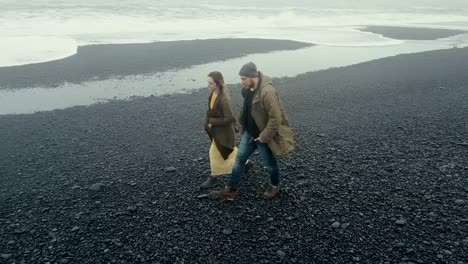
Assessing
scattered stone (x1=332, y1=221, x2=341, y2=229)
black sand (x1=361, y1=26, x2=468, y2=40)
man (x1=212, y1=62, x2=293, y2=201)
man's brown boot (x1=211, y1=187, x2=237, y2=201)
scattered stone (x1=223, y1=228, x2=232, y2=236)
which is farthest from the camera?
black sand (x1=361, y1=26, x2=468, y2=40)

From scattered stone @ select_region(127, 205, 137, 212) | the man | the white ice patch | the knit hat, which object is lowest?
scattered stone @ select_region(127, 205, 137, 212)

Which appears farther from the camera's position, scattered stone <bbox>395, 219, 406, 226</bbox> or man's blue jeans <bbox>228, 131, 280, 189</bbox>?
man's blue jeans <bbox>228, 131, 280, 189</bbox>

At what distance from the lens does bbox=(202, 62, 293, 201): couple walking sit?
588cm

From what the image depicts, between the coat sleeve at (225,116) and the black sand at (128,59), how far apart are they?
12723mm

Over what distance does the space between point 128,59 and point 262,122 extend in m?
17.8

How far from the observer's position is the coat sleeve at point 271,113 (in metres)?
5.81

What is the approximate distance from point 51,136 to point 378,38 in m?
29.3

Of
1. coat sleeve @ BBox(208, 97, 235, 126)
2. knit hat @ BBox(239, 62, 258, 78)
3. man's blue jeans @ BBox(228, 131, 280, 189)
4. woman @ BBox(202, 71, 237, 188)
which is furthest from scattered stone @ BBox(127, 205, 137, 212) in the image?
knit hat @ BBox(239, 62, 258, 78)

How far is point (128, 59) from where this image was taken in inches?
862

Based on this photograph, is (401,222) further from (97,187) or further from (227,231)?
(97,187)

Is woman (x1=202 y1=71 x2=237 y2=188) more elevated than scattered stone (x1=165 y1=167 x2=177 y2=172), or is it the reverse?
woman (x1=202 y1=71 x2=237 y2=188)

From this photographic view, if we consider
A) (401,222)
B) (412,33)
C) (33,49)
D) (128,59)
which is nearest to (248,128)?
(401,222)

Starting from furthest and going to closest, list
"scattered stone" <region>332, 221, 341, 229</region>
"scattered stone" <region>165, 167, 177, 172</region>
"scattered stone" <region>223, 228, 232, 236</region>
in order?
"scattered stone" <region>165, 167, 177, 172</region> → "scattered stone" <region>332, 221, 341, 229</region> → "scattered stone" <region>223, 228, 232, 236</region>

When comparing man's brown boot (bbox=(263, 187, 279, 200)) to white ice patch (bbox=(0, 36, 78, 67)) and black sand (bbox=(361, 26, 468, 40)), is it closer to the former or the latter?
white ice patch (bbox=(0, 36, 78, 67))
